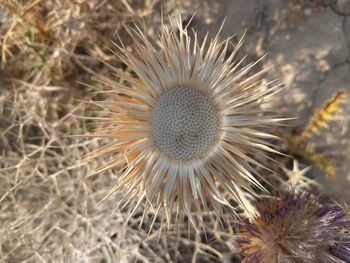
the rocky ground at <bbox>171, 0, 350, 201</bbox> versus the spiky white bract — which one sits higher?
the rocky ground at <bbox>171, 0, 350, 201</bbox>

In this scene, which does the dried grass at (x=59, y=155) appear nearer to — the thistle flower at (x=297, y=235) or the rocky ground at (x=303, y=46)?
the thistle flower at (x=297, y=235)

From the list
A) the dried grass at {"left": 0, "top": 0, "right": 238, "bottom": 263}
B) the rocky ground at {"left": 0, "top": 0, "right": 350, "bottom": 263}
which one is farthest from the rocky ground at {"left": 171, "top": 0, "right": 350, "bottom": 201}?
the dried grass at {"left": 0, "top": 0, "right": 238, "bottom": 263}

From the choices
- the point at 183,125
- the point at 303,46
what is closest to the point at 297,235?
the point at 183,125

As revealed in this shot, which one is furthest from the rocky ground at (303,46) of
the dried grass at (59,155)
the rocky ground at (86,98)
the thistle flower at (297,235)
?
the thistle flower at (297,235)

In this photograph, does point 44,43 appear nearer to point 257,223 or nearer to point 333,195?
point 257,223

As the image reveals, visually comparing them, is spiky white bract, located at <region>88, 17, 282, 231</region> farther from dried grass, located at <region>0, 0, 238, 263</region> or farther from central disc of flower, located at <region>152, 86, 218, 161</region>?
dried grass, located at <region>0, 0, 238, 263</region>

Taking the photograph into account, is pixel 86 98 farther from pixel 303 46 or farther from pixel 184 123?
pixel 303 46
